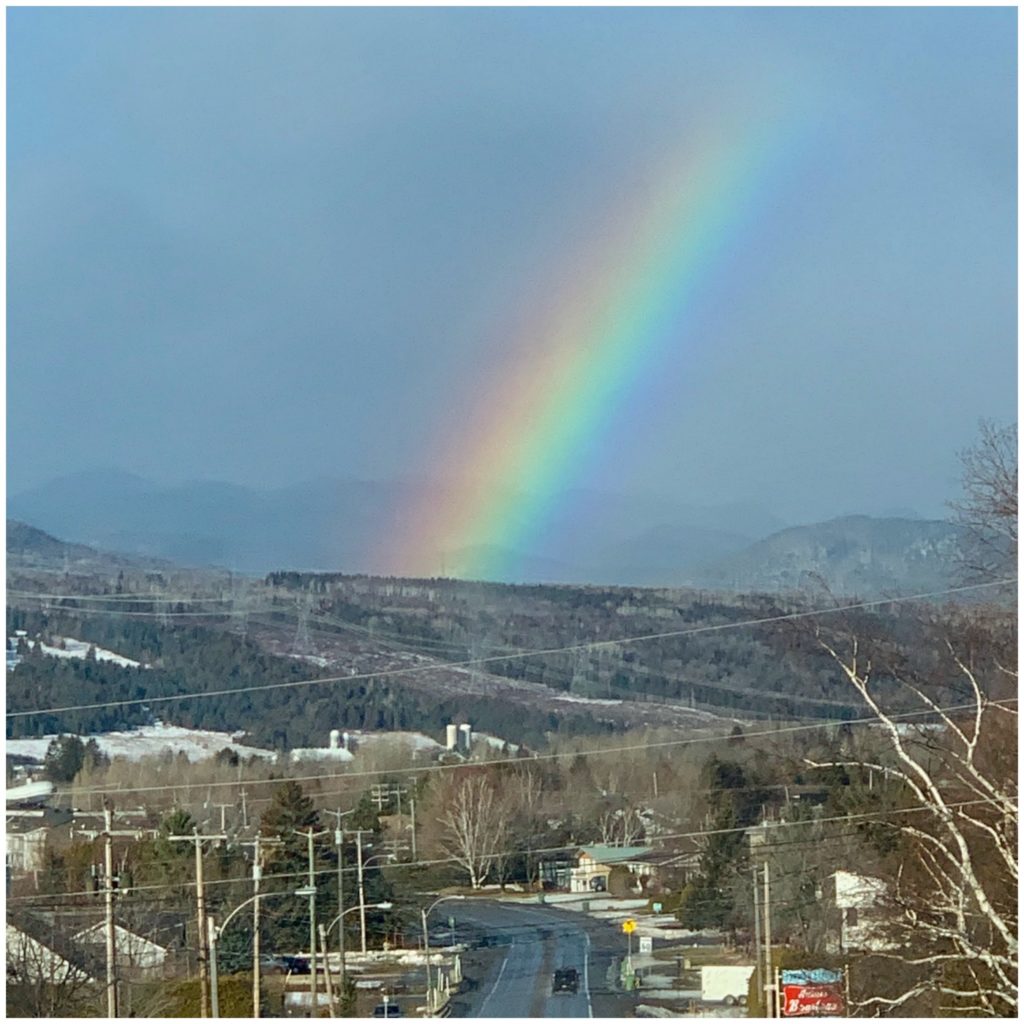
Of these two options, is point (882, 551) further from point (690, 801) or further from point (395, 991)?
point (395, 991)

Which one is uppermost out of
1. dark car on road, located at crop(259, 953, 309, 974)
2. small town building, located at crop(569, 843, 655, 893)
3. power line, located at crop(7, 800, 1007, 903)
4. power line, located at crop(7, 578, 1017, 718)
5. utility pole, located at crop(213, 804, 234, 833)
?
power line, located at crop(7, 578, 1017, 718)

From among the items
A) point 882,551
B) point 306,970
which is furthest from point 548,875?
point 882,551

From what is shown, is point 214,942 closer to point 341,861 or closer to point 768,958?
point 341,861

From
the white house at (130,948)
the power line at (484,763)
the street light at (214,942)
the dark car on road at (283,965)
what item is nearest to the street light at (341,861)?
the dark car on road at (283,965)

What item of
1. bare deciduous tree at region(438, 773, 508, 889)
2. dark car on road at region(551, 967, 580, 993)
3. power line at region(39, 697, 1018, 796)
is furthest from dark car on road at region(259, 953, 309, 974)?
power line at region(39, 697, 1018, 796)

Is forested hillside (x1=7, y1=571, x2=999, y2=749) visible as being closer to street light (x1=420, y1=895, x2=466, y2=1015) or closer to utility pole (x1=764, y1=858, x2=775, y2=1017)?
utility pole (x1=764, y1=858, x2=775, y2=1017)

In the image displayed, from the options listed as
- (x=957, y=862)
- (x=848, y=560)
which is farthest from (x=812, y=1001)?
(x=848, y=560)
